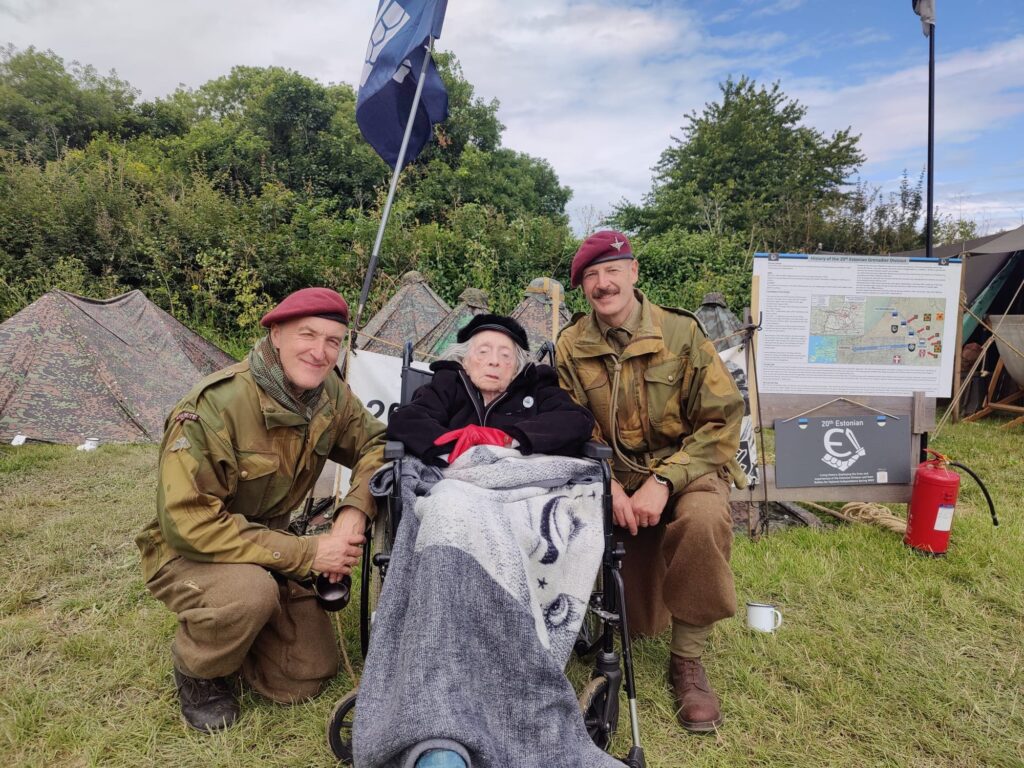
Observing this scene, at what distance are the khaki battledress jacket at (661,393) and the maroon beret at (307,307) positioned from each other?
1.08 metres

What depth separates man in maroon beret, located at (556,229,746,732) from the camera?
2.13 meters

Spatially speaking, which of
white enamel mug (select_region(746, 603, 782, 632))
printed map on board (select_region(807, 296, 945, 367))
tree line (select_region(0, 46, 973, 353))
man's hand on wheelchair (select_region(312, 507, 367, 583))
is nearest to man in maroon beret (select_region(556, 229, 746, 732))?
white enamel mug (select_region(746, 603, 782, 632))

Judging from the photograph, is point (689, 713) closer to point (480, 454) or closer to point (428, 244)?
point (480, 454)

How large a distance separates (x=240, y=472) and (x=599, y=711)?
1.43 m

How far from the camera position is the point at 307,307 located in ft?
6.57

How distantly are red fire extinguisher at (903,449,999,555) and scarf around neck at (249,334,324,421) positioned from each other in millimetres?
3329

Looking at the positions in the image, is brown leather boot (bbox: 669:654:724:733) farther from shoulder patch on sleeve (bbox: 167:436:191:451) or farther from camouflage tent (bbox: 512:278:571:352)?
camouflage tent (bbox: 512:278:571:352)

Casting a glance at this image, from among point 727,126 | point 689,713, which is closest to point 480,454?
point 689,713

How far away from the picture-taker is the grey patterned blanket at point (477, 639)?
142cm

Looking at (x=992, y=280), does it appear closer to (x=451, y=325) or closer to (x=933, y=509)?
(x=933, y=509)

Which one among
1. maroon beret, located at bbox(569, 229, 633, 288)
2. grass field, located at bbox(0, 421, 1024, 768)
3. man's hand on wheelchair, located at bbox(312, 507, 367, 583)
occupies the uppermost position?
maroon beret, located at bbox(569, 229, 633, 288)

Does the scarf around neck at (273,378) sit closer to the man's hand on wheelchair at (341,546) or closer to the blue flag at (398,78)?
the man's hand on wheelchair at (341,546)

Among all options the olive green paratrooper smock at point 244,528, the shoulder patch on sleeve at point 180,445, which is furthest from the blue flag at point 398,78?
the shoulder patch on sleeve at point 180,445

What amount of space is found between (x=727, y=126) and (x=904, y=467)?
23.4 metres
